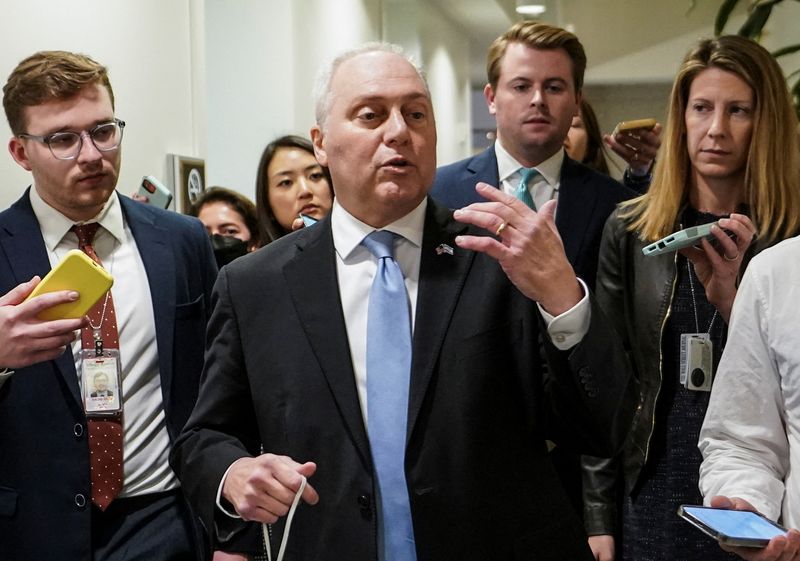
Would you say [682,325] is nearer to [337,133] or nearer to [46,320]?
[337,133]

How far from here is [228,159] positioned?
6.20 meters

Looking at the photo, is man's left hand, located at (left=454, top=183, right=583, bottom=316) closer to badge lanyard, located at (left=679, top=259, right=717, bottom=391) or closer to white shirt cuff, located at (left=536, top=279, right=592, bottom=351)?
white shirt cuff, located at (left=536, top=279, right=592, bottom=351)

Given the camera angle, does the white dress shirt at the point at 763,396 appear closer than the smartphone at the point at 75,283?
Yes

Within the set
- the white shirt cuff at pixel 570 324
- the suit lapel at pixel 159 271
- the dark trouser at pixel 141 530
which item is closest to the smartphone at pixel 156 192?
the suit lapel at pixel 159 271

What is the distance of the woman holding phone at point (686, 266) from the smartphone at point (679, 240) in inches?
1.7

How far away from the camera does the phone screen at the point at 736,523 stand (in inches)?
59.9

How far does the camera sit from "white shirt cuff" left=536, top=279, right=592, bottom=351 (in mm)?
1668

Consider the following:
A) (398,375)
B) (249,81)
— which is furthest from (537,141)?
(249,81)

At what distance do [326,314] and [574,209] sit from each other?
115 cm

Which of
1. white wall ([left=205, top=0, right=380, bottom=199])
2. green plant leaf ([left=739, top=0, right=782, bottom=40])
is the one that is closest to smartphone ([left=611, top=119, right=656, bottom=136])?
green plant leaf ([left=739, top=0, right=782, bottom=40])

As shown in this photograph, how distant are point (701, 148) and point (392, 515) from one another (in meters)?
1.28

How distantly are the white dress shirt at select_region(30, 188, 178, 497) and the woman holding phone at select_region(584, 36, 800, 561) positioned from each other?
106 cm

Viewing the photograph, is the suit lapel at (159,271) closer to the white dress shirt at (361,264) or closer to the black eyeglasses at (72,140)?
the black eyeglasses at (72,140)

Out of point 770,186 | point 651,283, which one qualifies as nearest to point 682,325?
point 651,283
